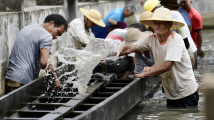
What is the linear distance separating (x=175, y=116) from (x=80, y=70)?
161 centimetres

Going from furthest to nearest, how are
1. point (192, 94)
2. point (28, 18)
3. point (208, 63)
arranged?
point (208, 63)
point (28, 18)
point (192, 94)

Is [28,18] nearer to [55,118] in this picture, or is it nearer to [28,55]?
[28,55]

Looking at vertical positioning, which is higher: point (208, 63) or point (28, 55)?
point (28, 55)

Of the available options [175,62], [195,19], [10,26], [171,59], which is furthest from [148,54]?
[195,19]

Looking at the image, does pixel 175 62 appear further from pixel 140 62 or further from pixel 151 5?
pixel 151 5

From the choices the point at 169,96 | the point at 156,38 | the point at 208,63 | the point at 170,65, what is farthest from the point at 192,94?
the point at 208,63

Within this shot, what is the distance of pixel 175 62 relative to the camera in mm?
4840

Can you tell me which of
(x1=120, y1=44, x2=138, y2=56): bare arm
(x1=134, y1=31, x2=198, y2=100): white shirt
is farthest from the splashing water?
(x1=134, y1=31, x2=198, y2=100): white shirt

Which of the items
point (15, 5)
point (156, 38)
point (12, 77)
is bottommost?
point (12, 77)

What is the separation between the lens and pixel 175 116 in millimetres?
5137

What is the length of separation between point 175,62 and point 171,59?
232 mm

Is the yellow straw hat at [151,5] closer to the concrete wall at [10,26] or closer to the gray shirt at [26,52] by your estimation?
the concrete wall at [10,26]

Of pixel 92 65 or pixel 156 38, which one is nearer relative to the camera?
pixel 156 38

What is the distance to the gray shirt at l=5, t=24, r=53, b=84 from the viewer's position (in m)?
5.30
